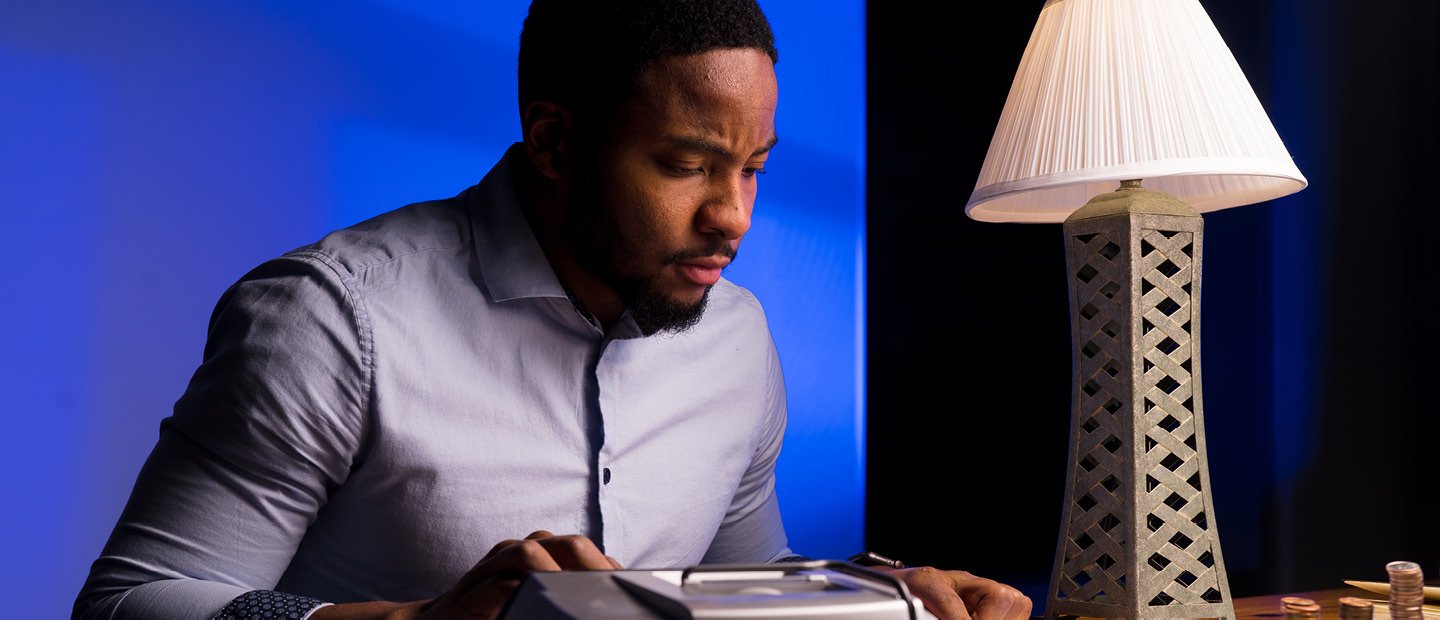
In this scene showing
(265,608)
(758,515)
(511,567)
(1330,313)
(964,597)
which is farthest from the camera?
(1330,313)

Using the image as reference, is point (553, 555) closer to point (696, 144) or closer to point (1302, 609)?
point (696, 144)

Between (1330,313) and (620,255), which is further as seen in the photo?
(1330,313)

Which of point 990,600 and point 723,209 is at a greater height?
point 723,209

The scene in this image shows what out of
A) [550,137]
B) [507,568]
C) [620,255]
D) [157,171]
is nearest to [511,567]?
[507,568]

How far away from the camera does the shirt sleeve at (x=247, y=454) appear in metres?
1.01

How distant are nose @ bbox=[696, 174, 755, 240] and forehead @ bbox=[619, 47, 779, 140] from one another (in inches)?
2.1

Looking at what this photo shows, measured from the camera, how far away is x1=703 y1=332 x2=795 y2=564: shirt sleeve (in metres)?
1.47

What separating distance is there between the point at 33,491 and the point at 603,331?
3.77 ft

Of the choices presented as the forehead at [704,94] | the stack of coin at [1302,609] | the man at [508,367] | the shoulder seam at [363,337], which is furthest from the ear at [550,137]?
the stack of coin at [1302,609]

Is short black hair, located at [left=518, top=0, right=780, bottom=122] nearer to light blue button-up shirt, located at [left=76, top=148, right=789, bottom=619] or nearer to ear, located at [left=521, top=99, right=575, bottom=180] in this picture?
ear, located at [left=521, top=99, right=575, bottom=180]

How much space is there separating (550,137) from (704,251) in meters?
0.22

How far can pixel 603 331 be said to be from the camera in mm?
1293

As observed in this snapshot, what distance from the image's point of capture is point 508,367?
1.23 m

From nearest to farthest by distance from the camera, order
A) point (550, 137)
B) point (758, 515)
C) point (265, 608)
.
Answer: point (265, 608) < point (550, 137) < point (758, 515)
